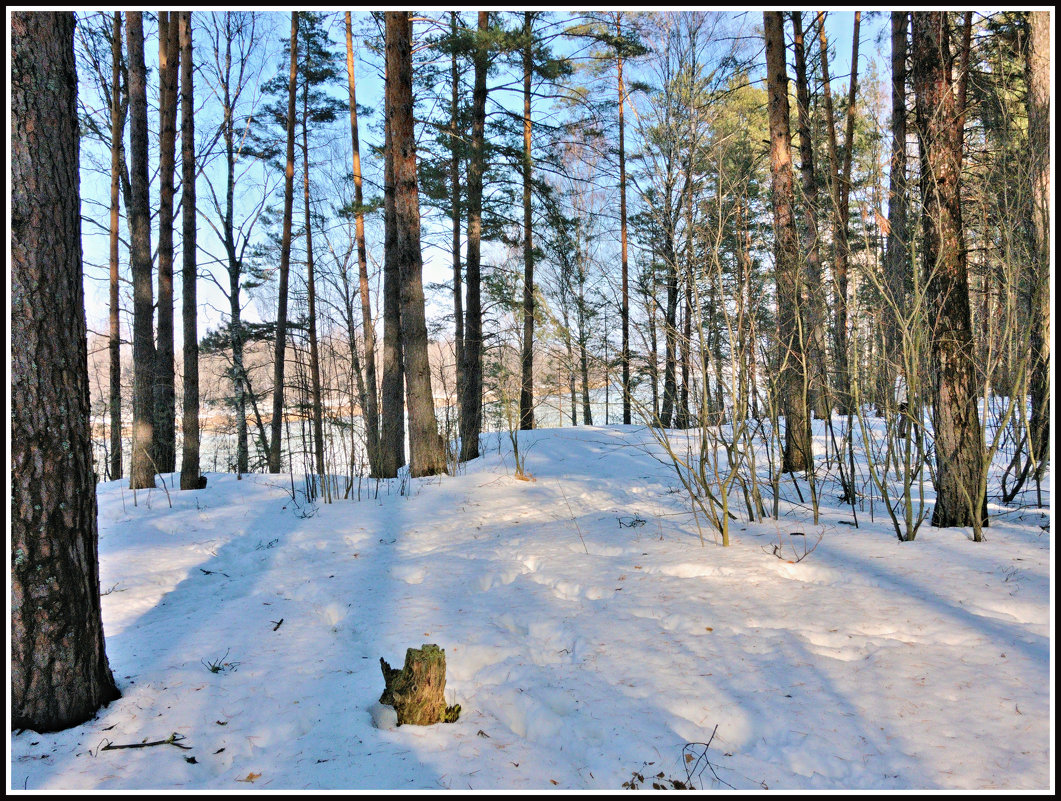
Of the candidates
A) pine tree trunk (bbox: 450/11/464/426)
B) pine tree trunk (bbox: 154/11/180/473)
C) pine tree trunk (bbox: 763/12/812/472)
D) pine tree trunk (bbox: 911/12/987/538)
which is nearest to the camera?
pine tree trunk (bbox: 911/12/987/538)

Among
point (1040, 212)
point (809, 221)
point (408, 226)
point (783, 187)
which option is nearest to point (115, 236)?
point (408, 226)

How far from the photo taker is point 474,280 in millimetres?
9602

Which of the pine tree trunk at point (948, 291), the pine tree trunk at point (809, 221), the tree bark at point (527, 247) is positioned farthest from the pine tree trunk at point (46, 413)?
the tree bark at point (527, 247)

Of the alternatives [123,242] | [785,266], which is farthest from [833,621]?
[123,242]

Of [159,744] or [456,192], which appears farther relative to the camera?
[456,192]

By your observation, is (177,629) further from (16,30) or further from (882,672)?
(882,672)

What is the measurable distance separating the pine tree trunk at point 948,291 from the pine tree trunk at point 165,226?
837cm

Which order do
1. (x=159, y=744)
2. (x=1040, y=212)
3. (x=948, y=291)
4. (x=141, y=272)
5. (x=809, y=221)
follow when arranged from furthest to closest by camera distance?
1. (x=141, y=272)
2. (x=809, y=221)
3. (x=1040, y=212)
4. (x=948, y=291)
5. (x=159, y=744)

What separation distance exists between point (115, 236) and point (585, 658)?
42.6 feet

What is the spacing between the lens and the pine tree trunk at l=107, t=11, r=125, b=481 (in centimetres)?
1012

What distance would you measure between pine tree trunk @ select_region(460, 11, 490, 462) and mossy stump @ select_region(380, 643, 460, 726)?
21.5ft

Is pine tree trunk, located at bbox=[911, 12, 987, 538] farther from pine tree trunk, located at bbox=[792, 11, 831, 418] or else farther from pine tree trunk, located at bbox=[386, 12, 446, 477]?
pine tree trunk, located at bbox=[386, 12, 446, 477]

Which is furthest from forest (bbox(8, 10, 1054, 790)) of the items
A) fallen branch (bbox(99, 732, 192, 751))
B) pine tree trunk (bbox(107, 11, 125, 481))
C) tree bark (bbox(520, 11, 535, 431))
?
pine tree trunk (bbox(107, 11, 125, 481))

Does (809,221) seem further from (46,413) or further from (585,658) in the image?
(46,413)
